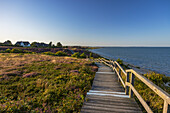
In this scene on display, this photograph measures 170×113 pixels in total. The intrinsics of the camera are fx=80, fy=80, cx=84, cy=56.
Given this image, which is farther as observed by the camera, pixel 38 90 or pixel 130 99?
pixel 38 90

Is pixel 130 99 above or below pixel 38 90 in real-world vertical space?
above

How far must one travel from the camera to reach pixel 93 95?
14.2ft

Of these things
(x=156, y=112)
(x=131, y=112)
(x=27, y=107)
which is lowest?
(x=156, y=112)

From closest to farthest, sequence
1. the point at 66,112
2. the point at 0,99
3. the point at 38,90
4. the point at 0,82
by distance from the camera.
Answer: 1. the point at 66,112
2. the point at 0,99
3. the point at 38,90
4. the point at 0,82

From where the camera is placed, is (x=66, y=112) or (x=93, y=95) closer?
(x=66, y=112)

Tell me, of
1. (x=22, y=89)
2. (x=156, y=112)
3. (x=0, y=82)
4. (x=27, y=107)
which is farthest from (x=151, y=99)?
(x=0, y=82)

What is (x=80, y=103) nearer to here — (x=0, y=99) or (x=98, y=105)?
(x=98, y=105)

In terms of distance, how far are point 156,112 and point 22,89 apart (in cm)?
783

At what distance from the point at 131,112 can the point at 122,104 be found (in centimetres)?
47

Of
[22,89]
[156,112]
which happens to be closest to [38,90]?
[22,89]

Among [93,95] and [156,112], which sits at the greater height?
[93,95]

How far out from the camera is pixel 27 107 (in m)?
3.76

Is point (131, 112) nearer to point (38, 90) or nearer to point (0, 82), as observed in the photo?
point (38, 90)

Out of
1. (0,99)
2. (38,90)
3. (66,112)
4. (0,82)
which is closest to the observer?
(66,112)
